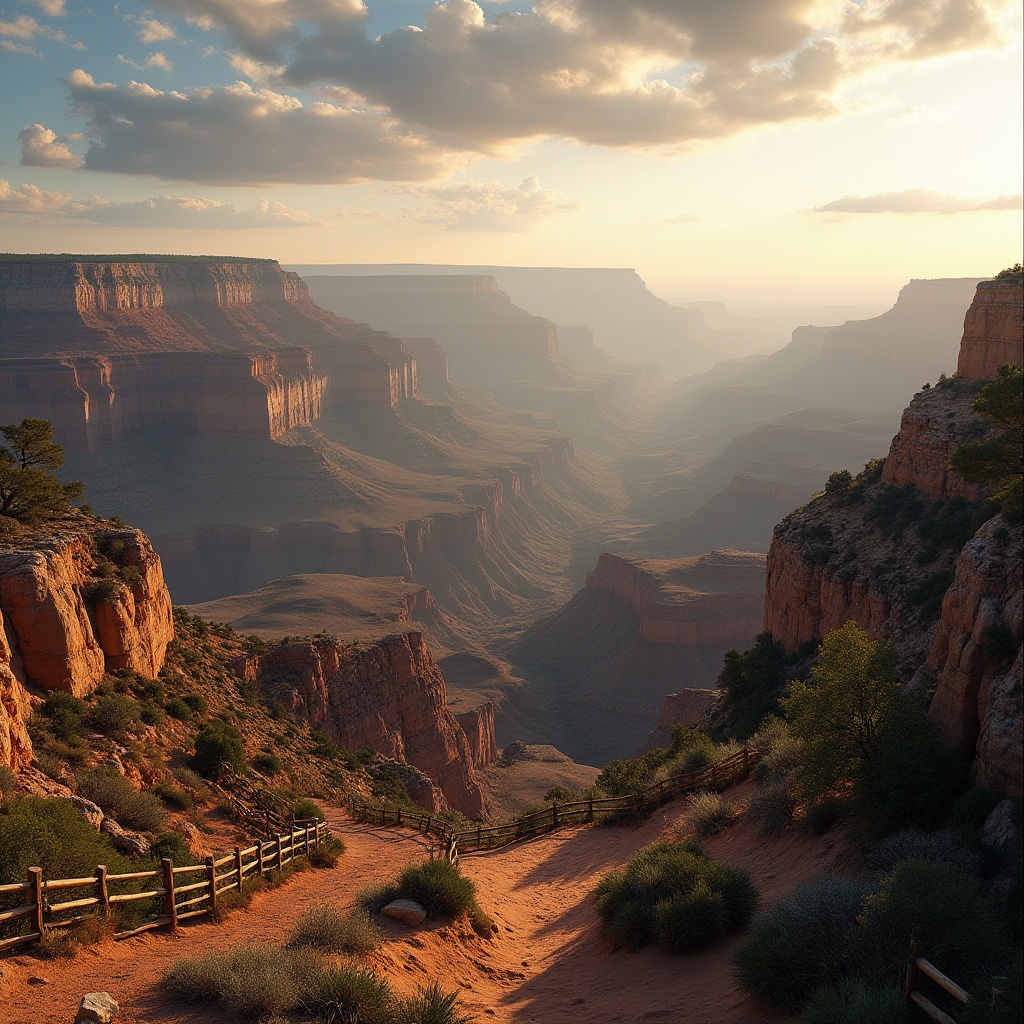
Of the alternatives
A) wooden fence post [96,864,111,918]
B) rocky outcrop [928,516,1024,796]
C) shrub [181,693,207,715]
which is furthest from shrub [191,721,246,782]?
rocky outcrop [928,516,1024,796]

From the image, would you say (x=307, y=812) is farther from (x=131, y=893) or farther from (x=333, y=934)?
(x=333, y=934)

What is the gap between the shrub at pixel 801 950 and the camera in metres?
11.4

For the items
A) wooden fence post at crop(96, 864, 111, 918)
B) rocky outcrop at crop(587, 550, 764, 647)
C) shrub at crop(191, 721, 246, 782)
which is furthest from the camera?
rocky outcrop at crop(587, 550, 764, 647)

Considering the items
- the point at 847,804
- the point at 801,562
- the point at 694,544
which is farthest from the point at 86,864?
the point at 694,544

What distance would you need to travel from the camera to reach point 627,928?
1575 centimetres

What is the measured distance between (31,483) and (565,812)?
65.1ft

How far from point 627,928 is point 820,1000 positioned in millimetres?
5982

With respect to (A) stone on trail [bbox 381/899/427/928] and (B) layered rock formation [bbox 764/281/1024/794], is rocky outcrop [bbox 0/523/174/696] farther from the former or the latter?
(B) layered rock formation [bbox 764/281/1024/794]

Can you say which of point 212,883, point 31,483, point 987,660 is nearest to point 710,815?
point 987,660

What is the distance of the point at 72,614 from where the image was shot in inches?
886

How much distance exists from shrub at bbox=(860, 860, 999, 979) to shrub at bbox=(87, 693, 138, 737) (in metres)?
18.5

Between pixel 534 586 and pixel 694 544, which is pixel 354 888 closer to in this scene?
pixel 534 586

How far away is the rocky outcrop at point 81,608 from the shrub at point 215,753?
11.4 feet

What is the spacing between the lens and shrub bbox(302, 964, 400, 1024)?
36.9ft
